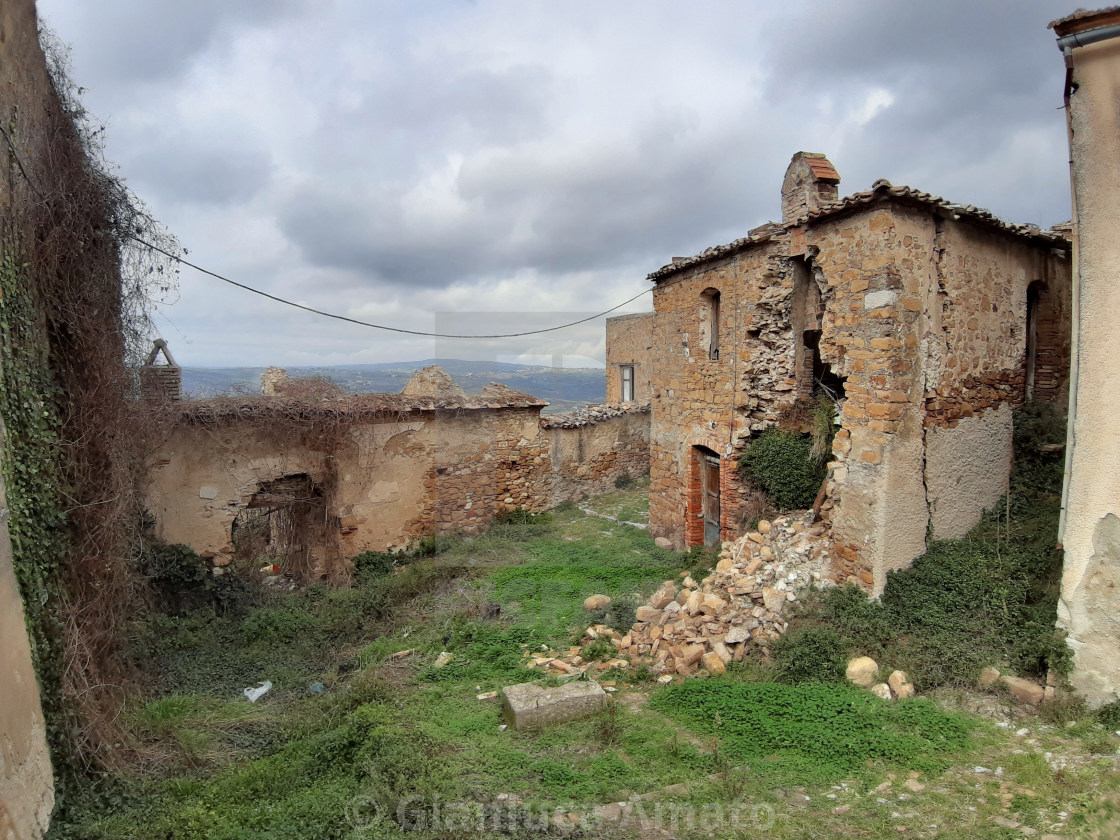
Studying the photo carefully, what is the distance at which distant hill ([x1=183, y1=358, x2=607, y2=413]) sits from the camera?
1045 cm

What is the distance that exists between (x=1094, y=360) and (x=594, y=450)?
12076 mm

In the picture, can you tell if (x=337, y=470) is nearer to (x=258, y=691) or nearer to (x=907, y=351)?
(x=258, y=691)

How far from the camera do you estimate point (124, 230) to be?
6.16 metres

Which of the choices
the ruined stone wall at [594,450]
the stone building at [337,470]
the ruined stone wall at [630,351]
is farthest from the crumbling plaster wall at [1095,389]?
the ruined stone wall at [630,351]

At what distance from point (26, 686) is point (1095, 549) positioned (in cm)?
856

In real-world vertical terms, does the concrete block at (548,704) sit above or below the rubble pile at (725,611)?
below

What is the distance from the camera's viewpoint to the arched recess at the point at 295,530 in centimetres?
→ 1108

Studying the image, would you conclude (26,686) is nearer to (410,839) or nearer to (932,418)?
(410,839)

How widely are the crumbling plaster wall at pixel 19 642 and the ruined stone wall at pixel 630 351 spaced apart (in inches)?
784

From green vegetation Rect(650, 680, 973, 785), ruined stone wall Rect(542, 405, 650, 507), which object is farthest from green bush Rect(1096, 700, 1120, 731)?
ruined stone wall Rect(542, 405, 650, 507)

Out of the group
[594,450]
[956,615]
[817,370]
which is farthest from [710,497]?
[594,450]

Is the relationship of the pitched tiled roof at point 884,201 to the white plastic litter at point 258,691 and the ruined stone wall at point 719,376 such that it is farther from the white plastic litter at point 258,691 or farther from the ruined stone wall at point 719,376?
the white plastic litter at point 258,691

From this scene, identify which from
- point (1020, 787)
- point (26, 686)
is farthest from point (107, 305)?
point (1020, 787)

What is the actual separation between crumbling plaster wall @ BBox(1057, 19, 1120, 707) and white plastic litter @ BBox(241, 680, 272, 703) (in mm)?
8098
